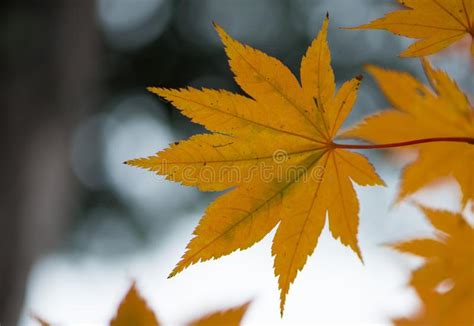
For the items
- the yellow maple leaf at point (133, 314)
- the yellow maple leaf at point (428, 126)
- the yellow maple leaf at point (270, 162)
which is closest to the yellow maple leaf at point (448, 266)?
the yellow maple leaf at point (428, 126)

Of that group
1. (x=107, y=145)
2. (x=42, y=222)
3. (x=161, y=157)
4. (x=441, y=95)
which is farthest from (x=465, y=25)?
(x=107, y=145)

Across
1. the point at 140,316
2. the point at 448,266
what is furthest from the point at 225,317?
the point at 448,266

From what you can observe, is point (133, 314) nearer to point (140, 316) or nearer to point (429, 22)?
point (140, 316)

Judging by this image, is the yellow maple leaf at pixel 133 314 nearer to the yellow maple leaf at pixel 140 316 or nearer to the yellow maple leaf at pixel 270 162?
the yellow maple leaf at pixel 140 316

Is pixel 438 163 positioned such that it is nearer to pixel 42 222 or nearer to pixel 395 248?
pixel 395 248

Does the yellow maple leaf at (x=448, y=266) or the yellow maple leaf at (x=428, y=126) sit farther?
the yellow maple leaf at (x=448, y=266)
